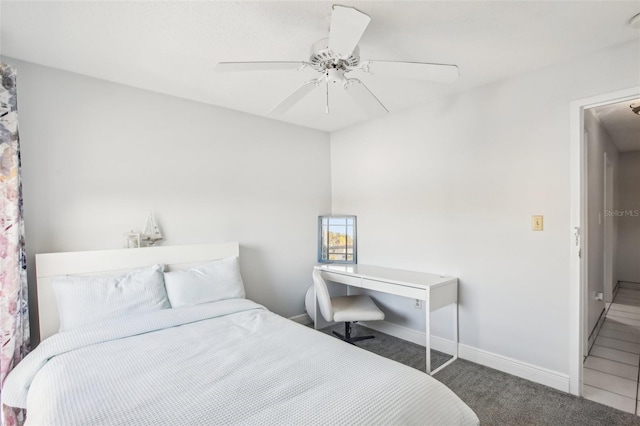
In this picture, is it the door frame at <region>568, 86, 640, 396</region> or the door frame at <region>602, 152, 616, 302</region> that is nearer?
the door frame at <region>568, 86, 640, 396</region>

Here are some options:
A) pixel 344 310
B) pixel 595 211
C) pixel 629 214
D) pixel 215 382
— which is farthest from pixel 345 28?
pixel 629 214

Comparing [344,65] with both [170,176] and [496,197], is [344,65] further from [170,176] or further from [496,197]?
[170,176]

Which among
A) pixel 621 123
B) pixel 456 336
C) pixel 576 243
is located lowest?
pixel 456 336

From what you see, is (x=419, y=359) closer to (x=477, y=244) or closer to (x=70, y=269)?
(x=477, y=244)

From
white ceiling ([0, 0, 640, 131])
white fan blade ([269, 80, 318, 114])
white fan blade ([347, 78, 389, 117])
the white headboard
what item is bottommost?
the white headboard

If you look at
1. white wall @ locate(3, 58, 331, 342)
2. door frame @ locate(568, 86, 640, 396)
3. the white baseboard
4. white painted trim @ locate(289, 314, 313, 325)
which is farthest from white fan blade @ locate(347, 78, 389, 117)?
white painted trim @ locate(289, 314, 313, 325)

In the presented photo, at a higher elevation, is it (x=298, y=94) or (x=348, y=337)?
(x=298, y=94)

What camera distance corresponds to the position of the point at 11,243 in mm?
1887

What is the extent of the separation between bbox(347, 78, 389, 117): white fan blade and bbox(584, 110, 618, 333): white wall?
195 cm

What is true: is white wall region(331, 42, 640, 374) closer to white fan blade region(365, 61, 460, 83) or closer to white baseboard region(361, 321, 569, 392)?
white baseboard region(361, 321, 569, 392)

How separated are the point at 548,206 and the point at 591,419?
1348 millimetres

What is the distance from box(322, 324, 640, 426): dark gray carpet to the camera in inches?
76.5

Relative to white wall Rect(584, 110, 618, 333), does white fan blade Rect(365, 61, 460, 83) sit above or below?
above

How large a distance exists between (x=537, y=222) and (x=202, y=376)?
2409 mm
